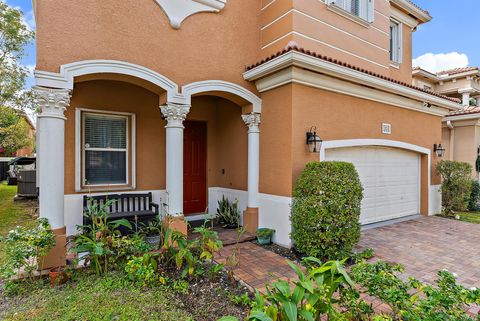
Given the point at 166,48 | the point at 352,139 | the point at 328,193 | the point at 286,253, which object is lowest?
the point at 286,253

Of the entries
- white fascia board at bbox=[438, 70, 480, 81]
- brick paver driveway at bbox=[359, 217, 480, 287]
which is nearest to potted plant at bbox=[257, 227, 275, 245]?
brick paver driveway at bbox=[359, 217, 480, 287]

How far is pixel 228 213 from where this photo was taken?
7.05m

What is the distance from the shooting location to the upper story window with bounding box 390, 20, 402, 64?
9172 mm

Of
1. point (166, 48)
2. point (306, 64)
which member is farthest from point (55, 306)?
point (306, 64)

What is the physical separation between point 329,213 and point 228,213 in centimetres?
318

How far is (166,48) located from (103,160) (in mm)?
3070

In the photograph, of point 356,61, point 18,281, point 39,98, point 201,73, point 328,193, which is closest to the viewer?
point 18,281

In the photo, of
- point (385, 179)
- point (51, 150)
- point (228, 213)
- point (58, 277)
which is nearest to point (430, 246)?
point (385, 179)

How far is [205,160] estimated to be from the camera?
7.86 metres

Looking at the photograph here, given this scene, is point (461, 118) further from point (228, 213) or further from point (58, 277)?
point (58, 277)

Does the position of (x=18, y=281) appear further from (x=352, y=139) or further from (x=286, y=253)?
(x=352, y=139)

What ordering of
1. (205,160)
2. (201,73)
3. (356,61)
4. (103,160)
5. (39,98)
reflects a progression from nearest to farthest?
1. (39,98)
2. (201,73)
3. (103,160)
4. (356,61)
5. (205,160)

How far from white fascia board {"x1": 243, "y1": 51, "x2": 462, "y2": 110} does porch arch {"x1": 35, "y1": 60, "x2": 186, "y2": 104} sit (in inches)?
74.4

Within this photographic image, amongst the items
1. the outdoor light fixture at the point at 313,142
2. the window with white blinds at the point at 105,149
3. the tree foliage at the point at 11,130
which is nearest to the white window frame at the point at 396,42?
the outdoor light fixture at the point at 313,142
